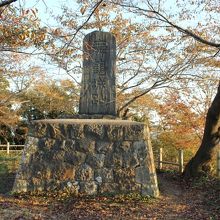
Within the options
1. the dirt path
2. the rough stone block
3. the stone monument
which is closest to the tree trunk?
the dirt path

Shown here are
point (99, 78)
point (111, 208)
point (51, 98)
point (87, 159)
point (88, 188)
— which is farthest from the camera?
point (51, 98)

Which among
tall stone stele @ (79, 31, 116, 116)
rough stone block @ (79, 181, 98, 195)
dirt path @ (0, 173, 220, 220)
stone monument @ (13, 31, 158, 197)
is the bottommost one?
dirt path @ (0, 173, 220, 220)

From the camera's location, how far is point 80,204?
6.34 metres

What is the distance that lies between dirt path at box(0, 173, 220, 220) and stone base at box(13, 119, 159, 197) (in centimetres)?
Answer: 35

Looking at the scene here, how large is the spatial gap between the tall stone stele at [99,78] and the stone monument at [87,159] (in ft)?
4.15

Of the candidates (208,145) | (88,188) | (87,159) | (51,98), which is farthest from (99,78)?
(51,98)

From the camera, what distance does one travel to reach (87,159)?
23.7 ft

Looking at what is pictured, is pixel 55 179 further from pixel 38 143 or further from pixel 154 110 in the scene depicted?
pixel 154 110

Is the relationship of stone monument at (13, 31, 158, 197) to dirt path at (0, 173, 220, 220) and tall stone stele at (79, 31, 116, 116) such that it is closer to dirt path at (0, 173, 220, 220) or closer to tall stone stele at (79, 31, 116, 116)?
dirt path at (0, 173, 220, 220)

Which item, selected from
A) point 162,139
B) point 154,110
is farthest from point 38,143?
point 154,110

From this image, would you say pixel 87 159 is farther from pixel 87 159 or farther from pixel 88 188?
pixel 88 188

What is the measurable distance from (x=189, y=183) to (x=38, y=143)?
4267 millimetres

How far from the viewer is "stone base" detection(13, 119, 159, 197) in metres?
7.07

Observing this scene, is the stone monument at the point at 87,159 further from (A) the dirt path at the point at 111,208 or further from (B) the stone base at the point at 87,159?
(A) the dirt path at the point at 111,208
